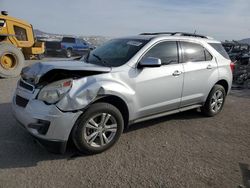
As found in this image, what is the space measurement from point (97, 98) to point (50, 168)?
1.09 m

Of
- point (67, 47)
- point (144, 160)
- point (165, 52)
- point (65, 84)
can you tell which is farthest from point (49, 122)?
point (67, 47)

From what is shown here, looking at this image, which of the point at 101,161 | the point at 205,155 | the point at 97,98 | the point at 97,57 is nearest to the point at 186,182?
the point at 205,155

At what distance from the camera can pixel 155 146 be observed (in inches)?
160

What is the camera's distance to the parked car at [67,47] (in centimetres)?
1975

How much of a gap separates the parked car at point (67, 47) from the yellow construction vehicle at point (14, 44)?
841 centimetres

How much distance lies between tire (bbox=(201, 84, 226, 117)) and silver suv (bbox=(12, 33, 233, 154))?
0.20 feet

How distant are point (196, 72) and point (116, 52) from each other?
160 cm

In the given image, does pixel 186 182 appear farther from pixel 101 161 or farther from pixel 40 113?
pixel 40 113

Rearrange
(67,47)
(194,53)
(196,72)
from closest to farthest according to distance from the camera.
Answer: (196,72) → (194,53) → (67,47)

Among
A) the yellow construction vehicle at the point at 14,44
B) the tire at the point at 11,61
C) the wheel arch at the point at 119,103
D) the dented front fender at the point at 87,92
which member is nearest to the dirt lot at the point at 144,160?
the wheel arch at the point at 119,103

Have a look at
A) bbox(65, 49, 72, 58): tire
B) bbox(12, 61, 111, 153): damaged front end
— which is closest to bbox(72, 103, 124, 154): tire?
bbox(12, 61, 111, 153): damaged front end

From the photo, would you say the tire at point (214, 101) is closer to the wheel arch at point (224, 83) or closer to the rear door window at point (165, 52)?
the wheel arch at point (224, 83)

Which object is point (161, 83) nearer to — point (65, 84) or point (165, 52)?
point (165, 52)

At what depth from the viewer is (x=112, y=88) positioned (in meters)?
3.64
